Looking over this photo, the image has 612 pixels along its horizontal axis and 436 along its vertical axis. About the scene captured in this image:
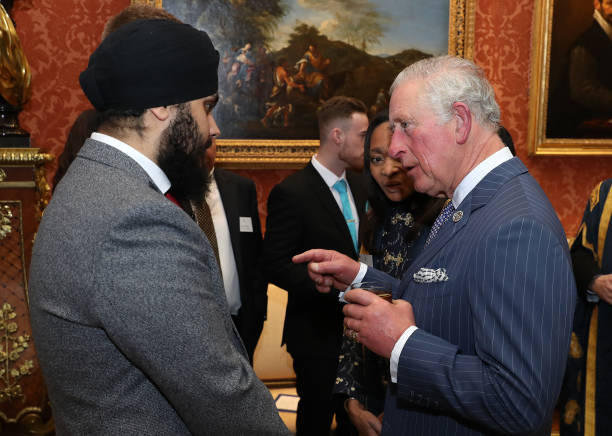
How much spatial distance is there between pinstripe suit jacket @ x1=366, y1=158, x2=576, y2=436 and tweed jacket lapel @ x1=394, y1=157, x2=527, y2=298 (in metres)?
0.02

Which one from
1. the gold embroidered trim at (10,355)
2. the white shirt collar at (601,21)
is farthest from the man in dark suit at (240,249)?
the white shirt collar at (601,21)

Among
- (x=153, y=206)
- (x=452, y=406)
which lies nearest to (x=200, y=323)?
(x=153, y=206)

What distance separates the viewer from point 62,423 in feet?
4.35

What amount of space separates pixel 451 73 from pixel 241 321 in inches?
87.1

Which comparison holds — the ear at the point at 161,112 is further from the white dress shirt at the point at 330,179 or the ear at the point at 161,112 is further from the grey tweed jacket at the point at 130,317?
the white dress shirt at the point at 330,179

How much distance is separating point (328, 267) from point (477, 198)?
0.74 meters

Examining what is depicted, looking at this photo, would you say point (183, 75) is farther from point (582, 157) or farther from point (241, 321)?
point (582, 157)

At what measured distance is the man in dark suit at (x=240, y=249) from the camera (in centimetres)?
328

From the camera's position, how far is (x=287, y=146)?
4.42 m

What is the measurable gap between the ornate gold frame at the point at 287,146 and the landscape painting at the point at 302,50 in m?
0.06

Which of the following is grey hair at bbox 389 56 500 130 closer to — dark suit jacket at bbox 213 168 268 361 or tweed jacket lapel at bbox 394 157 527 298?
tweed jacket lapel at bbox 394 157 527 298

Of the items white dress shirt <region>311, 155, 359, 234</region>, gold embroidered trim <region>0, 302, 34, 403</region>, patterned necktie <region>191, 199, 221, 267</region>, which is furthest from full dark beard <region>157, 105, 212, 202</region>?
white dress shirt <region>311, 155, 359, 234</region>

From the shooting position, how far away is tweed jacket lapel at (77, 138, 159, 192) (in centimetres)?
130

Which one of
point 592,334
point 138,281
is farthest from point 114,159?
point 592,334
